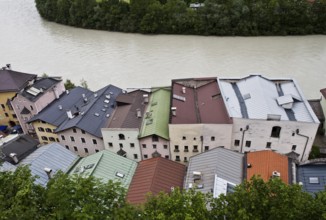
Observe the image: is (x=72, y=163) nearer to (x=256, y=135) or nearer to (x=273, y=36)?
(x=256, y=135)

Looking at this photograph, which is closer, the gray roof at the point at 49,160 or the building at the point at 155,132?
the gray roof at the point at 49,160

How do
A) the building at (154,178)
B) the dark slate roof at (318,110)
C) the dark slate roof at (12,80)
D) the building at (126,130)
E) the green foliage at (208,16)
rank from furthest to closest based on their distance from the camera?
the green foliage at (208,16)
the dark slate roof at (12,80)
the dark slate roof at (318,110)
the building at (126,130)
the building at (154,178)

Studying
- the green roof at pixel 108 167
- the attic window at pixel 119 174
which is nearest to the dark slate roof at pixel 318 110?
the green roof at pixel 108 167

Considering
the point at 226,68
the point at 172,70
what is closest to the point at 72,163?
the point at 172,70

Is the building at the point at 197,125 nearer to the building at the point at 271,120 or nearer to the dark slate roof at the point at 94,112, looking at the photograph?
the building at the point at 271,120

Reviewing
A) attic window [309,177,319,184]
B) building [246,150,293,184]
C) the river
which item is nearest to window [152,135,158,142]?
building [246,150,293,184]

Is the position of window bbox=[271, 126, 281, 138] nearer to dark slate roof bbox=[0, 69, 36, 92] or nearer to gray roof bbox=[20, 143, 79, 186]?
gray roof bbox=[20, 143, 79, 186]

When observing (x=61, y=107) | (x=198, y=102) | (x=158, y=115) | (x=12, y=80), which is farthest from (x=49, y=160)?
(x=198, y=102)
